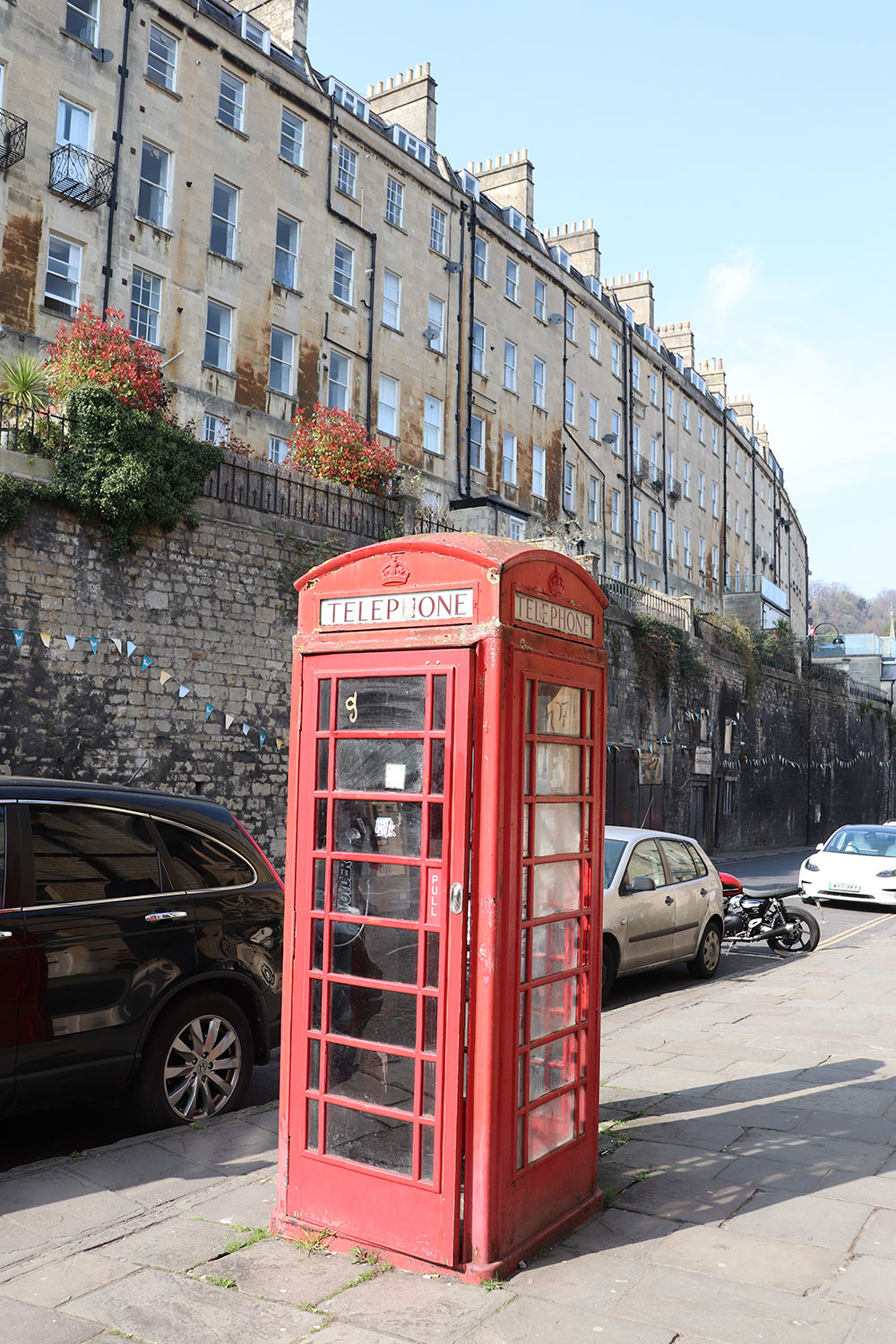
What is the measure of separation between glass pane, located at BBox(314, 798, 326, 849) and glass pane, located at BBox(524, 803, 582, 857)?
32.2 inches

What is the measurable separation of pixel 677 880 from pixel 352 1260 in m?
7.38

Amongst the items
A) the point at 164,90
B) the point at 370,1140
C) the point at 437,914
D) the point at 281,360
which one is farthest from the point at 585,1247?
the point at 164,90

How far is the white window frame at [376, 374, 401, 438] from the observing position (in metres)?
29.8

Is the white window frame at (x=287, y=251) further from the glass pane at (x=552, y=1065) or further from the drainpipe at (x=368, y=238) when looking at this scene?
the glass pane at (x=552, y=1065)

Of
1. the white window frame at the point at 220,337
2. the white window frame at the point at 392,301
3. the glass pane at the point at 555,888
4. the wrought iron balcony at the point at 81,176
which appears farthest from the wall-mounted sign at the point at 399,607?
the white window frame at the point at 392,301

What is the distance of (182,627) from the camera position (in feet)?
53.0

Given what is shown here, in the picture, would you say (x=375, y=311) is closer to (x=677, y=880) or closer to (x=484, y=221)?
(x=484, y=221)

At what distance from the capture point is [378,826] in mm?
4203

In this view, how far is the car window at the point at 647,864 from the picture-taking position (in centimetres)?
1019

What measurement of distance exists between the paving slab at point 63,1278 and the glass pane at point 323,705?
2.16 m

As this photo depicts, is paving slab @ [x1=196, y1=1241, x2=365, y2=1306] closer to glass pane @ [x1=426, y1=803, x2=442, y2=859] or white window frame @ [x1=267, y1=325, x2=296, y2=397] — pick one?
glass pane @ [x1=426, y1=803, x2=442, y2=859]

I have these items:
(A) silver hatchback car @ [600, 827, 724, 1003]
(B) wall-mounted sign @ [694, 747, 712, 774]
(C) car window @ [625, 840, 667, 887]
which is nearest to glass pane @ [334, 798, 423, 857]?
(A) silver hatchback car @ [600, 827, 724, 1003]

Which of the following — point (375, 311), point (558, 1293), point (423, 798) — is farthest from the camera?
point (375, 311)

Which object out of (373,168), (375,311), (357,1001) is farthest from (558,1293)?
(373,168)
